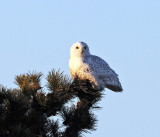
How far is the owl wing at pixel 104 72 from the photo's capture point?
9.48 metres

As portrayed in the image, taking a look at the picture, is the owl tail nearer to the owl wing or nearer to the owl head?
the owl wing

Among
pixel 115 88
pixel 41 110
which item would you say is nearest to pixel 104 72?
pixel 115 88

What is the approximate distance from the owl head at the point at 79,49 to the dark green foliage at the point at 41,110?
93.4 inches

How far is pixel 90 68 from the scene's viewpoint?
9.33 meters

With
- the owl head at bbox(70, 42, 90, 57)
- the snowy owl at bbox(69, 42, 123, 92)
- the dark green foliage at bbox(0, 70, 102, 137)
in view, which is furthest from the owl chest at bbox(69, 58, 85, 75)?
the dark green foliage at bbox(0, 70, 102, 137)

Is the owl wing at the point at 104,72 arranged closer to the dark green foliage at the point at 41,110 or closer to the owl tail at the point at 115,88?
the owl tail at the point at 115,88

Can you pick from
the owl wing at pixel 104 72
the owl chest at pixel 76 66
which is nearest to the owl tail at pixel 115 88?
the owl wing at pixel 104 72

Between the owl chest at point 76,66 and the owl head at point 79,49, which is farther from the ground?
the owl head at point 79,49

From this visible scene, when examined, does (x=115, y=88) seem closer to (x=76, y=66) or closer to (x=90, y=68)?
(x=90, y=68)

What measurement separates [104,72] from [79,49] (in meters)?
0.79

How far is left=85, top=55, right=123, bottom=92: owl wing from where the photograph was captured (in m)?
9.48

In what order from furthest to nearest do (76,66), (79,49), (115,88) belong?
(115,88)
(79,49)
(76,66)

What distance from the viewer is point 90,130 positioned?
646 centimetres

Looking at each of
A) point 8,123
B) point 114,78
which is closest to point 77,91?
point 8,123
